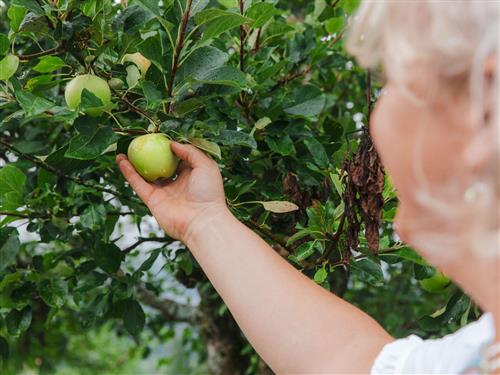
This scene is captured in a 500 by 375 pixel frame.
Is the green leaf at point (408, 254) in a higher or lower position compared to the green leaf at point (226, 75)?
lower

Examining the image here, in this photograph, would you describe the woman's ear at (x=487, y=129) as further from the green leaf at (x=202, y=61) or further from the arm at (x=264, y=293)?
the green leaf at (x=202, y=61)

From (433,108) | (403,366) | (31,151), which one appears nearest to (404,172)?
(433,108)

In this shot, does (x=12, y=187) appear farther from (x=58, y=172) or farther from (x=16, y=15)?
(x=16, y=15)

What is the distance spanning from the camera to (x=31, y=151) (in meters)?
1.70

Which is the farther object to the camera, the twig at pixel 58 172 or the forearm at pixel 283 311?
the twig at pixel 58 172

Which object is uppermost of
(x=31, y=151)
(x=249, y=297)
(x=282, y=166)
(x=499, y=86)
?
(x=499, y=86)

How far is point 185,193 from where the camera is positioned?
1214mm

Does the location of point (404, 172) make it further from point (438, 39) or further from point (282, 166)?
point (282, 166)

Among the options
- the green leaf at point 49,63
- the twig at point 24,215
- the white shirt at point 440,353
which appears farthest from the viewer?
the twig at point 24,215

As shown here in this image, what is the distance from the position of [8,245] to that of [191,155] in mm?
505

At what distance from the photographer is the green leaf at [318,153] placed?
1.45m

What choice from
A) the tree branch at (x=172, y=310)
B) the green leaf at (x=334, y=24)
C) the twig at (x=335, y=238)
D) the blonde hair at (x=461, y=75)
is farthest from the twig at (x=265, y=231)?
the tree branch at (x=172, y=310)

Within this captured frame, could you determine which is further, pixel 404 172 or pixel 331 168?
pixel 331 168

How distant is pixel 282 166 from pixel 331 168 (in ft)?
0.52
